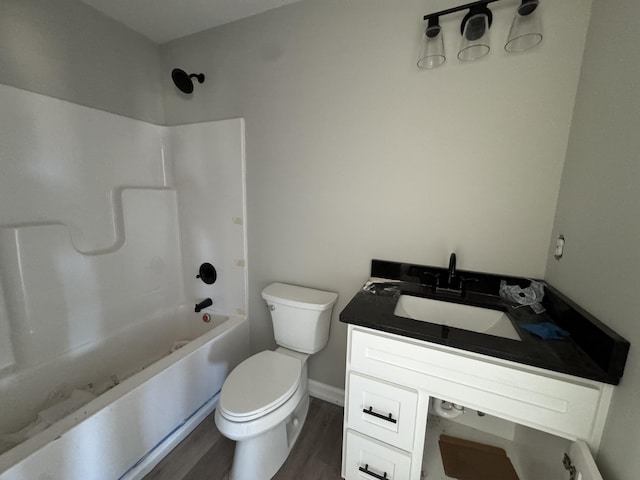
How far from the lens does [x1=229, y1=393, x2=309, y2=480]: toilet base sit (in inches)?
43.8

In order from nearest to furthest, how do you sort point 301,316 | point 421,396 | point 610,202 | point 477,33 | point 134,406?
point 610,202 → point 421,396 → point 477,33 → point 134,406 → point 301,316

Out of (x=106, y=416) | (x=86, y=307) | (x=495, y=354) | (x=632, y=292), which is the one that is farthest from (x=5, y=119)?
(x=632, y=292)

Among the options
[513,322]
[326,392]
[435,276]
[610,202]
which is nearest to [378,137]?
[435,276]

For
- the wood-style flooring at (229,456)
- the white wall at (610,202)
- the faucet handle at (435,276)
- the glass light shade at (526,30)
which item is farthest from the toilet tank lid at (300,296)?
the glass light shade at (526,30)

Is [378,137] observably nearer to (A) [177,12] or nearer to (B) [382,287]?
(B) [382,287]

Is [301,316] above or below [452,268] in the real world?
below

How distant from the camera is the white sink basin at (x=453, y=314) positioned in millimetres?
1021

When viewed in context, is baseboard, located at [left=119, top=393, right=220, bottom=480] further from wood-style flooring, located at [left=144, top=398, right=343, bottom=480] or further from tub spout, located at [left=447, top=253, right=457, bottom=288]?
tub spout, located at [left=447, top=253, right=457, bottom=288]

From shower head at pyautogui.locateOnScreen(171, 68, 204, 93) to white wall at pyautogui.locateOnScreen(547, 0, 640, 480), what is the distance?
1.95m

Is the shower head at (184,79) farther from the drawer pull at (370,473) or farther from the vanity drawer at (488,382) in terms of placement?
the drawer pull at (370,473)

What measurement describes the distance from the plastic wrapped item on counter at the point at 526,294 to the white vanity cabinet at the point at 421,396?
382 mm

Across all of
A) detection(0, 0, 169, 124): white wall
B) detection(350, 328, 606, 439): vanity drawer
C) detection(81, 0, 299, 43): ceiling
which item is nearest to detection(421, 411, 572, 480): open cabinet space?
detection(350, 328, 606, 439): vanity drawer

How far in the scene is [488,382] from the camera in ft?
2.56

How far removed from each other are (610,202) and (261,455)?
5.25ft
